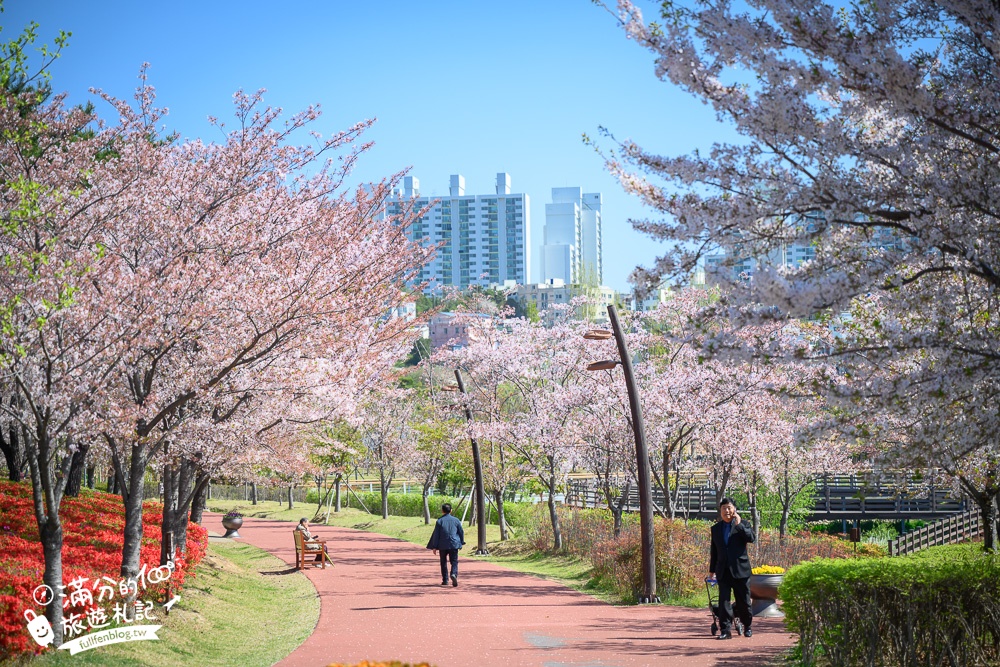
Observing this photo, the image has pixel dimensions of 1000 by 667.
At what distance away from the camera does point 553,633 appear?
40.0ft

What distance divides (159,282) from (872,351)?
7399 mm

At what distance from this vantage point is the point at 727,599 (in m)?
11.2

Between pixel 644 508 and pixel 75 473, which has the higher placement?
pixel 75 473

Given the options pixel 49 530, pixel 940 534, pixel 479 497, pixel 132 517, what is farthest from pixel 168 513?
pixel 940 534

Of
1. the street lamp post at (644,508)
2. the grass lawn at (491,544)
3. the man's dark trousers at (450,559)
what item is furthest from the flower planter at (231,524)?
the street lamp post at (644,508)

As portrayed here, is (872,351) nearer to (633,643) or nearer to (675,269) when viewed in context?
(675,269)

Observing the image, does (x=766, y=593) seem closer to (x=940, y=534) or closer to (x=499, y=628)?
(x=499, y=628)

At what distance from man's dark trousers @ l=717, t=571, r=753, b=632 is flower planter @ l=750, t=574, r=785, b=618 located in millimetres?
1981

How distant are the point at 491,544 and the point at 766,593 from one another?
52.5 feet

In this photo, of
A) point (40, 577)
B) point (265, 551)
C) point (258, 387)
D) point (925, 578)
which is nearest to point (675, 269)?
point (925, 578)

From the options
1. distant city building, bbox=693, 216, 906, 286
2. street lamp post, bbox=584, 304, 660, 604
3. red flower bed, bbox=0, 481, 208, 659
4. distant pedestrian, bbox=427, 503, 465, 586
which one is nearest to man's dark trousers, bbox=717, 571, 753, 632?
street lamp post, bbox=584, 304, 660, 604

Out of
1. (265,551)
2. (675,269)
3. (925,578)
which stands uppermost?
(675,269)

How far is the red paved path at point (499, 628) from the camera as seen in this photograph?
1041 cm

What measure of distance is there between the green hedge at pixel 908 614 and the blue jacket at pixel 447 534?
9.05 meters
